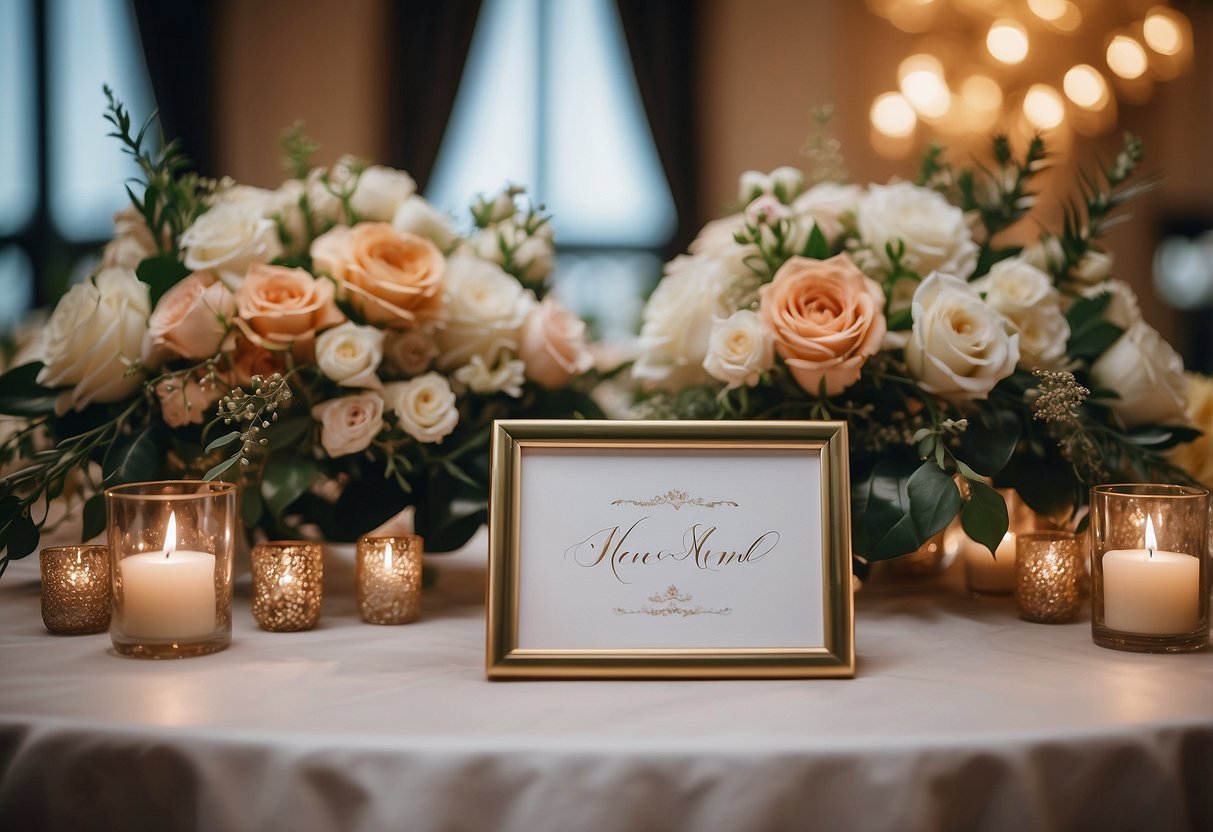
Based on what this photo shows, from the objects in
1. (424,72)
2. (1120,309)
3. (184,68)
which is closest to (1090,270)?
→ (1120,309)

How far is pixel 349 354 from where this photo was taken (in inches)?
44.8

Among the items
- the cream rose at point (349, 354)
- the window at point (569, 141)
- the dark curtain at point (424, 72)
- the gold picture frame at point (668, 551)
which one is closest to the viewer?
the gold picture frame at point (668, 551)

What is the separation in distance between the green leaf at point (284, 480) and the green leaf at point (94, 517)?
19 centimetres

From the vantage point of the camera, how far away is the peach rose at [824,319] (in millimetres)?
1073

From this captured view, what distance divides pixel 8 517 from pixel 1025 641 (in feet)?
3.68

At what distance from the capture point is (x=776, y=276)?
1.12 metres

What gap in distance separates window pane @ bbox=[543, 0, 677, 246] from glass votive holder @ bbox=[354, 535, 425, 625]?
476 centimetres

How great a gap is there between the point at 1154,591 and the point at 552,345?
730mm

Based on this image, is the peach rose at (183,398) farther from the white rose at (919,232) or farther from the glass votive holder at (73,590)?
the white rose at (919,232)

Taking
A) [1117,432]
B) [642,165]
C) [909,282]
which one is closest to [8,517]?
[909,282]

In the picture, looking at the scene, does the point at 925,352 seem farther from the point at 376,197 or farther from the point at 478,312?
the point at 376,197

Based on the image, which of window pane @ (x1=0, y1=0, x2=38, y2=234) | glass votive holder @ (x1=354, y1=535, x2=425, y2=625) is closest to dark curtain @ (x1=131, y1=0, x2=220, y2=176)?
window pane @ (x1=0, y1=0, x2=38, y2=234)

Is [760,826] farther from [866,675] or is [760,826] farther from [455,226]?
[455,226]

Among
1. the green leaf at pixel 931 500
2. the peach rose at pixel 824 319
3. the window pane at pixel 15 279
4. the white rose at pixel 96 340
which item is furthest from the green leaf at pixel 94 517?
the window pane at pixel 15 279
